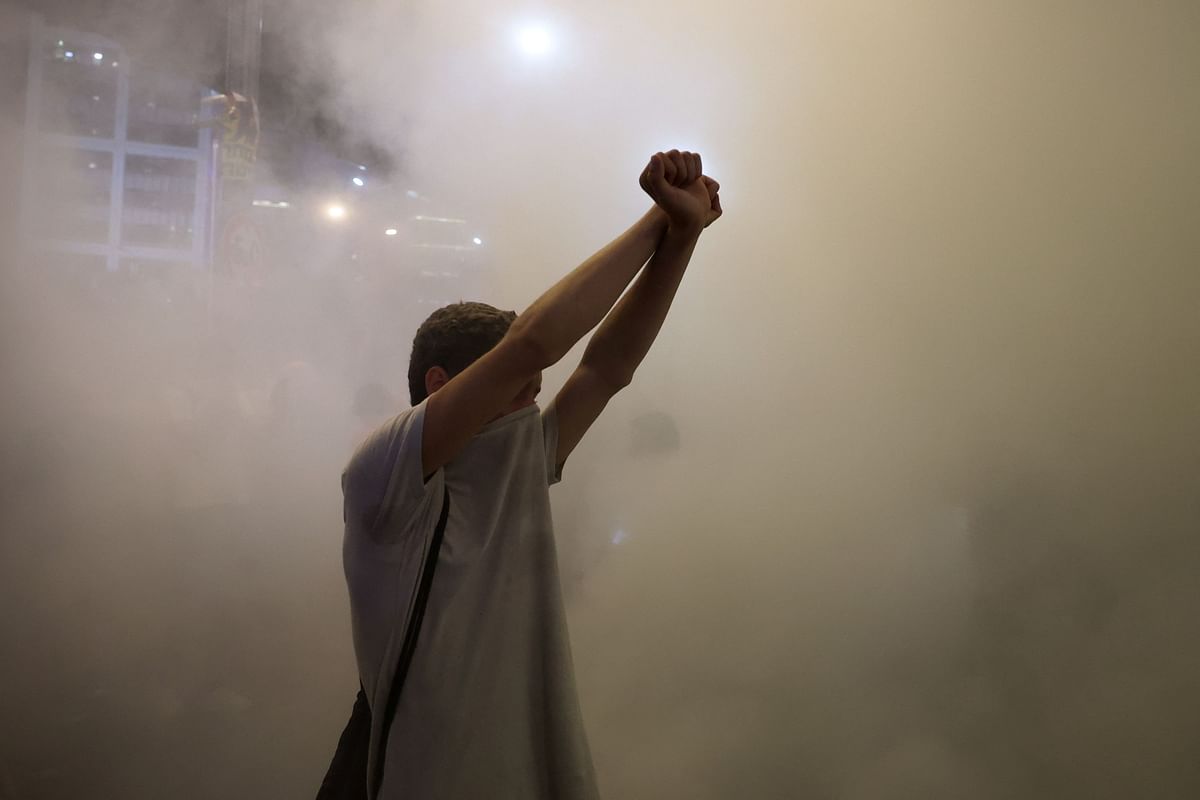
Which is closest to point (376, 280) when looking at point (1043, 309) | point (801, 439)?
point (801, 439)

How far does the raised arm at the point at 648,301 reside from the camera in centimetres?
98

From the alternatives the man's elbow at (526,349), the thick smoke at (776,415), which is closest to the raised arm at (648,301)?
the man's elbow at (526,349)

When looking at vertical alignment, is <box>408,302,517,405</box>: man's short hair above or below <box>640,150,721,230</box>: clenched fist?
below

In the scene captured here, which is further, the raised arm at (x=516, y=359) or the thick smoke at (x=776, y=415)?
the thick smoke at (x=776, y=415)

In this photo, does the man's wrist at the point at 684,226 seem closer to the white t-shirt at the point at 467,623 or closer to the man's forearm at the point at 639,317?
the man's forearm at the point at 639,317

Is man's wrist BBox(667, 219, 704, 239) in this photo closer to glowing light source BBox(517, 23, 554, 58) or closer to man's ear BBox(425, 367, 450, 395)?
man's ear BBox(425, 367, 450, 395)

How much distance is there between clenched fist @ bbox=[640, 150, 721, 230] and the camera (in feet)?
3.17

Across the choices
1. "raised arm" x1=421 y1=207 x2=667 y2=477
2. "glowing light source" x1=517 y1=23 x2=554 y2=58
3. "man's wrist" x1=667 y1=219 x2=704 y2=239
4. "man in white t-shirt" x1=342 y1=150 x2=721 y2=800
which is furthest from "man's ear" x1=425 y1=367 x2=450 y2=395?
"glowing light source" x1=517 y1=23 x2=554 y2=58

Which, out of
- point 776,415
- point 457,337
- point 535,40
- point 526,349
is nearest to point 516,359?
point 526,349

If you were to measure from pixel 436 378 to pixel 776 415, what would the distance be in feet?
3.31

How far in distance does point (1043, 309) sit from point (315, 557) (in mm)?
1602

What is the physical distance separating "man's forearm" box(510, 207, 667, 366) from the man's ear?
15cm

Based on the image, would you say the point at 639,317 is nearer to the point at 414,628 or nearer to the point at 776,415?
the point at 414,628

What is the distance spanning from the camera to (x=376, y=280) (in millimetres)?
1822
